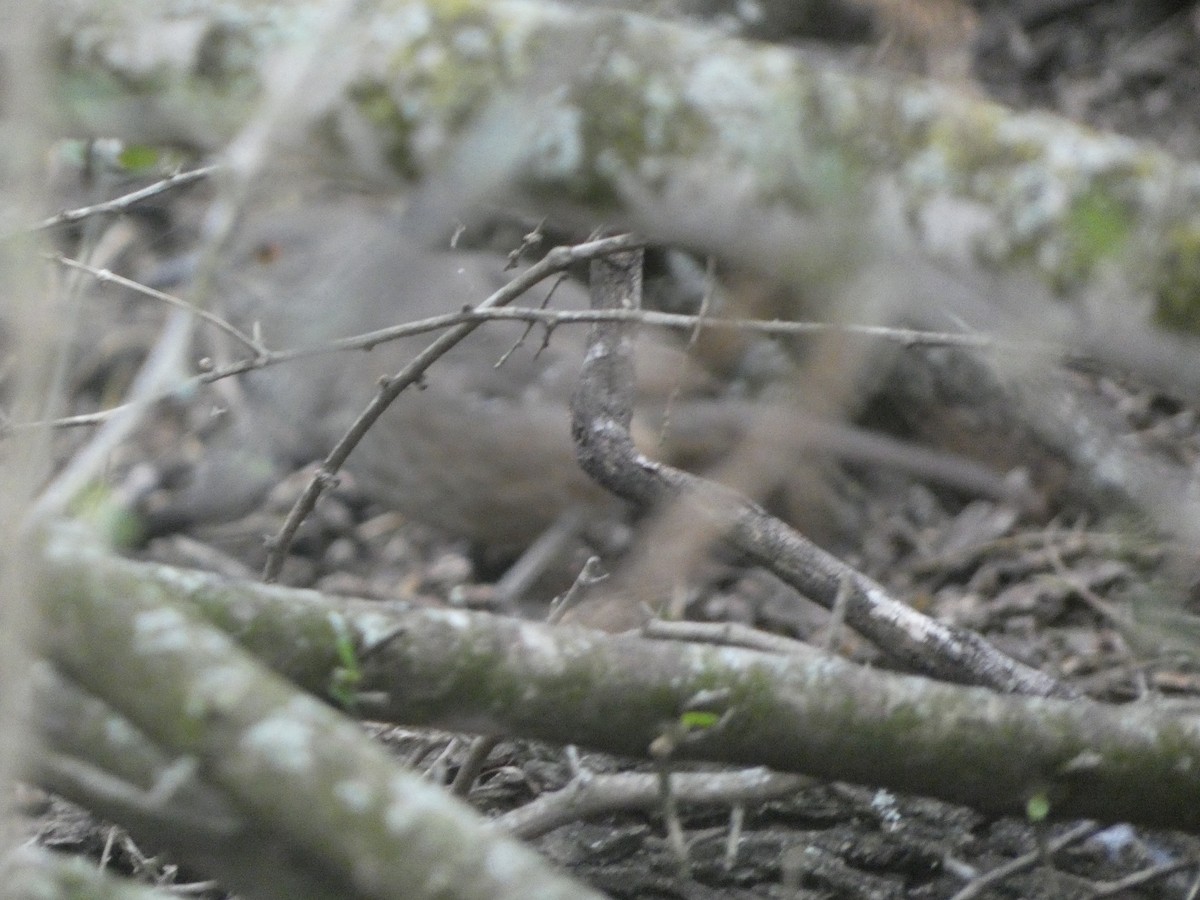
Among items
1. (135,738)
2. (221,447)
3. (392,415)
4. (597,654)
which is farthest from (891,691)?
(221,447)

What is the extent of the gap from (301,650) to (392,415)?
3.21 meters

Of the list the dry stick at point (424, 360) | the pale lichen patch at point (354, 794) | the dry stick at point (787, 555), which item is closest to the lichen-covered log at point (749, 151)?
the dry stick at point (424, 360)

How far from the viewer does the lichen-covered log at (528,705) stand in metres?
1.35

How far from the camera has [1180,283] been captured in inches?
66.0

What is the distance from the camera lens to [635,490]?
7.47 ft

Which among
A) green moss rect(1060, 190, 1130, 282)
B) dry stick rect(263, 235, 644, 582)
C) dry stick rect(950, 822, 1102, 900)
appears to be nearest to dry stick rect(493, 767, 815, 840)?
dry stick rect(950, 822, 1102, 900)

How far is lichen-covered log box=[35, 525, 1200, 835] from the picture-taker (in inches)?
53.0

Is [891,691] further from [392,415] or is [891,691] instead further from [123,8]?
[392,415]

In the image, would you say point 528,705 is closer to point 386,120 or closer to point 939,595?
point 386,120

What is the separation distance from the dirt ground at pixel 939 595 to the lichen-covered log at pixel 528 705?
0.17 meters

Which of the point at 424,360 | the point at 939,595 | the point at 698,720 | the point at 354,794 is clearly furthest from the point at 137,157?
the point at 939,595

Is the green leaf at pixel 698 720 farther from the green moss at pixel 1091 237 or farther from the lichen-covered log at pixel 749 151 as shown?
the green moss at pixel 1091 237

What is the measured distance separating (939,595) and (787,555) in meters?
2.02

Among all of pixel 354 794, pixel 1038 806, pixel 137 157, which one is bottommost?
pixel 1038 806
